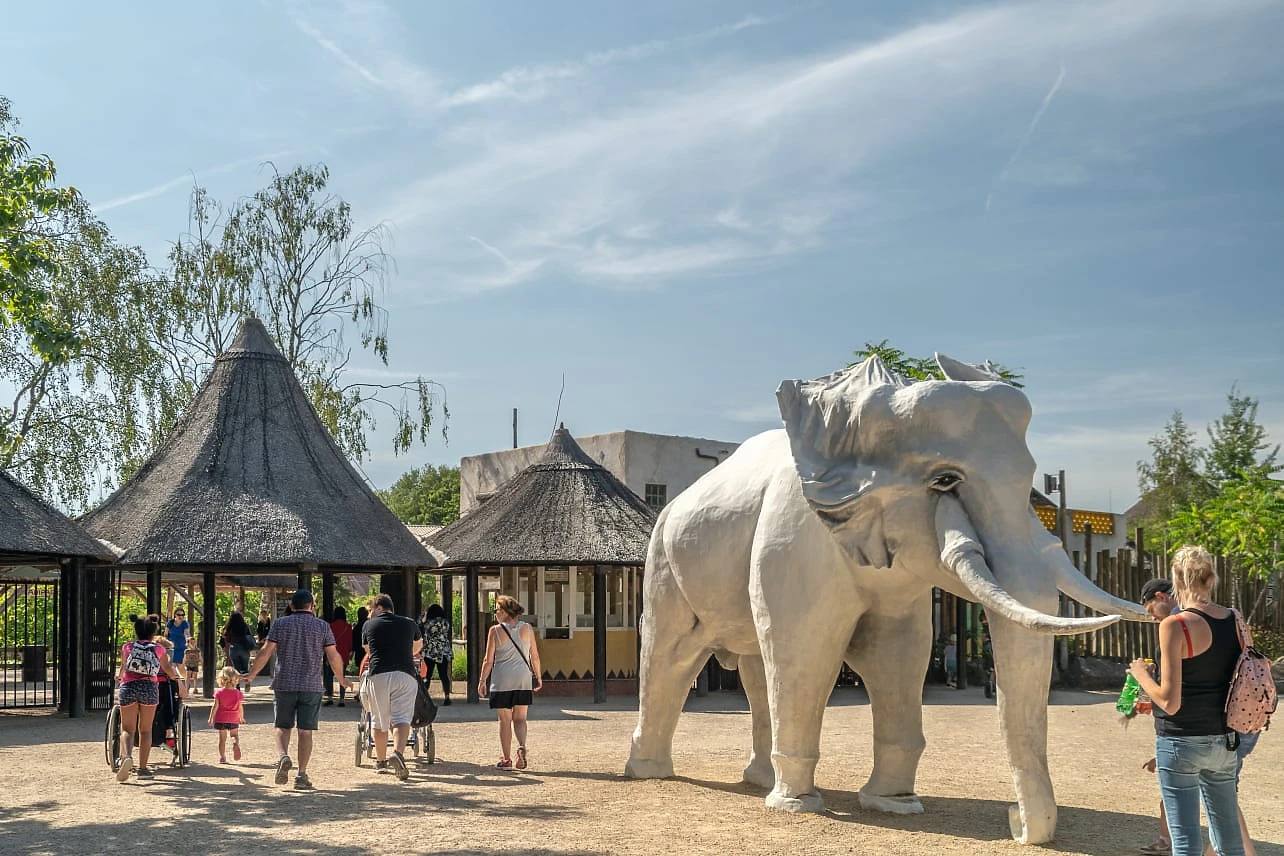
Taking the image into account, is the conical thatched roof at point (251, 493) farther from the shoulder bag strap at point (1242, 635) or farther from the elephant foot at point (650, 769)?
the shoulder bag strap at point (1242, 635)

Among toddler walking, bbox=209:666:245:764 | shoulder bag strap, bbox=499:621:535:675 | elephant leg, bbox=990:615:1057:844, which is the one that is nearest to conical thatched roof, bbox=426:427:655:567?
toddler walking, bbox=209:666:245:764

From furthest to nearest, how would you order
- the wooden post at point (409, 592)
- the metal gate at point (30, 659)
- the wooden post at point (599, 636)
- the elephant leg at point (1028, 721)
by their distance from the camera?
the wooden post at point (409, 592), the wooden post at point (599, 636), the metal gate at point (30, 659), the elephant leg at point (1028, 721)

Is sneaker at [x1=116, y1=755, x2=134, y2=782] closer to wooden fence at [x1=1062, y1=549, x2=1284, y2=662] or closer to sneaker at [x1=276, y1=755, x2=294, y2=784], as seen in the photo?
sneaker at [x1=276, y1=755, x2=294, y2=784]

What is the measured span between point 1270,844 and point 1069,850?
1546mm

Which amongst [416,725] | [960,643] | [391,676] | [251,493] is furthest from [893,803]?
[960,643]

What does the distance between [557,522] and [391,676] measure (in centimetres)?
931

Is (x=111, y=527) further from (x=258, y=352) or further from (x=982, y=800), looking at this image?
(x=982, y=800)

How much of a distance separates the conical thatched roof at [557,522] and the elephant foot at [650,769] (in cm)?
824

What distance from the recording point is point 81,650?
56.3 ft

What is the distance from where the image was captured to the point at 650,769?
10.1 m

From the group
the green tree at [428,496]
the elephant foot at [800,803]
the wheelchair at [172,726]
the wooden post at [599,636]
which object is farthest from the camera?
the green tree at [428,496]

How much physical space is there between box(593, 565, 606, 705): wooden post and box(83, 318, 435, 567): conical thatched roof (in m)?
2.57

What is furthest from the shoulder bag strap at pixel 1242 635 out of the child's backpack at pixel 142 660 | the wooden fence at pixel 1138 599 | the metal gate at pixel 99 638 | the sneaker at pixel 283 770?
the wooden fence at pixel 1138 599

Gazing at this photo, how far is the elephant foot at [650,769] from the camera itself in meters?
10.1
